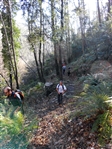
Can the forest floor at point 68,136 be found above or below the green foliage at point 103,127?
below

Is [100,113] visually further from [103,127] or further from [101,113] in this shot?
[103,127]

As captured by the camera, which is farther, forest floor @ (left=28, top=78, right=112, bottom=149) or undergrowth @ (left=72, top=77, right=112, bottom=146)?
forest floor @ (left=28, top=78, right=112, bottom=149)

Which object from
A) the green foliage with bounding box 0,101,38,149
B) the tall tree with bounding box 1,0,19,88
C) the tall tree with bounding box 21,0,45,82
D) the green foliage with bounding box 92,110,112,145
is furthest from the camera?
the tall tree with bounding box 21,0,45,82

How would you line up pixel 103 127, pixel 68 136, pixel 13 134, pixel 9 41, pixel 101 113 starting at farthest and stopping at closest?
pixel 9 41 → pixel 68 136 → pixel 101 113 → pixel 13 134 → pixel 103 127

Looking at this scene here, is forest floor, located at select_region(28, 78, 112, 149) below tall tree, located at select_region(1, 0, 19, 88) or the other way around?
below

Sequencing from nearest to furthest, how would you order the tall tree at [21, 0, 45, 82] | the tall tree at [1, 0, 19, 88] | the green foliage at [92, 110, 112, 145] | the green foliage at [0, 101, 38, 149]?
the green foliage at [92, 110, 112, 145]
the green foliage at [0, 101, 38, 149]
the tall tree at [1, 0, 19, 88]
the tall tree at [21, 0, 45, 82]

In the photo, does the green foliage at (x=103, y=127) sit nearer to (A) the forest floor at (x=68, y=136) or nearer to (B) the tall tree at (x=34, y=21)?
(A) the forest floor at (x=68, y=136)

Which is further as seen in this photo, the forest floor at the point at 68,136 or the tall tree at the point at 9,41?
the tall tree at the point at 9,41

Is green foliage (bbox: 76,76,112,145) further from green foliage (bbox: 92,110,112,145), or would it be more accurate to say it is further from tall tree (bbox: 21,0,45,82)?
tall tree (bbox: 21,0,45,82)

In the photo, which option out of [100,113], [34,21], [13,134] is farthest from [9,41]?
[100,113]

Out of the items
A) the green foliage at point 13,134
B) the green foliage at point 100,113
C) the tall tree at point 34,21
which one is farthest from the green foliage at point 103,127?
the tall tree at point 34,21

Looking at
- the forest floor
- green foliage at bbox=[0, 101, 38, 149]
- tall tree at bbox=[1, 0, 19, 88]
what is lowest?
the forest floor

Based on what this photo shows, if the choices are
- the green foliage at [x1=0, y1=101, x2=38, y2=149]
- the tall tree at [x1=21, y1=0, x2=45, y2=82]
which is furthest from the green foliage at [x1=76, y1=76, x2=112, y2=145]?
the tall tree at [x1=21, y1=0, x2=45, y2=82]

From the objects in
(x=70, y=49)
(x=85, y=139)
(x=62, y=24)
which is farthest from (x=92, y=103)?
(x=70, y=49)
